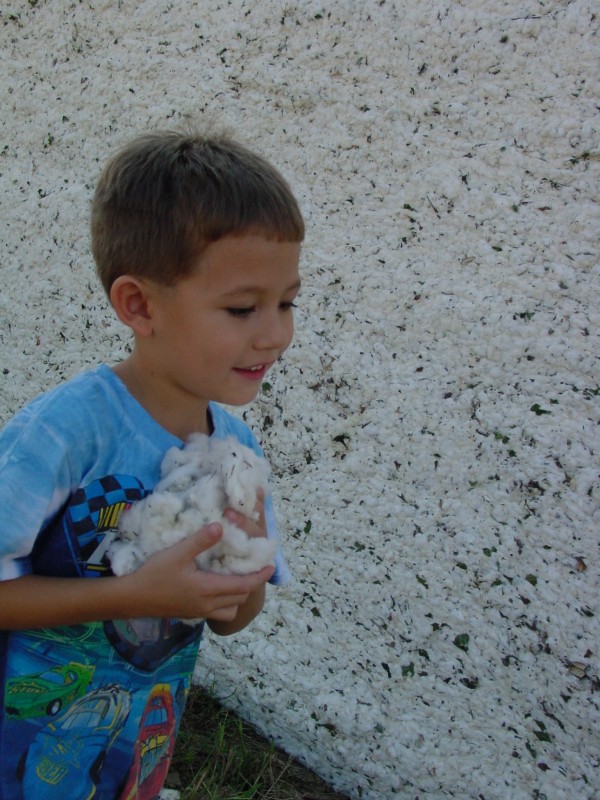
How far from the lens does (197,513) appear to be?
1.22 m

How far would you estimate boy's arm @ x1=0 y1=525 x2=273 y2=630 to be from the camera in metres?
1.16

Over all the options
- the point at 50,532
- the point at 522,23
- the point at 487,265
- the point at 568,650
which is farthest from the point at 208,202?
the point at 568,650

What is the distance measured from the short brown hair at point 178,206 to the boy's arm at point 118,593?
41 cm

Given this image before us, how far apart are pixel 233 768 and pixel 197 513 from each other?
111 centimetres

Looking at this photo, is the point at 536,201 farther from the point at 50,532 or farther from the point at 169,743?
the point at 169,743

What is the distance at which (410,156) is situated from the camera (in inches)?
73.3

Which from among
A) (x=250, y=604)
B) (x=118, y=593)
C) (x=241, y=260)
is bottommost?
(x=250, y=604)

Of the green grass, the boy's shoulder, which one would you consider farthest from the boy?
the green grass

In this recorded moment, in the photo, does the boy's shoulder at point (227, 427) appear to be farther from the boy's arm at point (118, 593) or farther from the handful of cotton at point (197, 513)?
the boy's arm at point (118, 593)

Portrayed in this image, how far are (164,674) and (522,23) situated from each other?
1446 millimetres

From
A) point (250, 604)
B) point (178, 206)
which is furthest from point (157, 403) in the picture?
point (250, 604)

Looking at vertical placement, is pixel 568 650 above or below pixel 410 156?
below

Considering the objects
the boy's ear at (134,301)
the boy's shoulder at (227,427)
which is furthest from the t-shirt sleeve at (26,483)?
the boy's shoulder at (227,427)

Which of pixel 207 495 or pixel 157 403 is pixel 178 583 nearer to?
pixel 207 495
